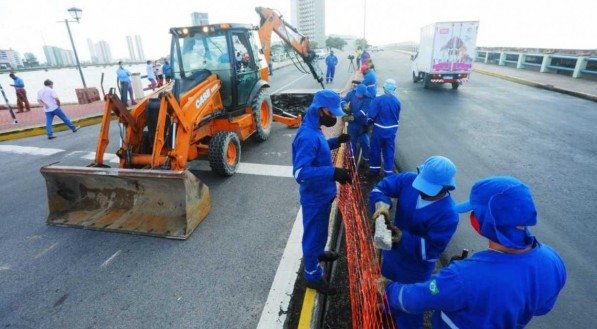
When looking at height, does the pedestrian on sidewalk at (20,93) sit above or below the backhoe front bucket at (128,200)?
above

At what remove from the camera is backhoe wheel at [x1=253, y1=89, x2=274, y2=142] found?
289 inches

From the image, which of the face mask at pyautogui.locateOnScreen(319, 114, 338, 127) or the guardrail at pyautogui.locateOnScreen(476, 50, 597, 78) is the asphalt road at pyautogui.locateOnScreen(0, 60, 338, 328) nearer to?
the face mask at pyautogui.locateOnScreen(319, 114, 338, 127)

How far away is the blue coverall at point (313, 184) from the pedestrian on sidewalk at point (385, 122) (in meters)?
2.65

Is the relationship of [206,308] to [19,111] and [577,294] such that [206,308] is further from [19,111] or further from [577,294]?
[19,111]

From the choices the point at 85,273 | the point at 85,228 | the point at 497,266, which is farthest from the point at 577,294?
the point at 85,228

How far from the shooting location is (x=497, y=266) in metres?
1.45

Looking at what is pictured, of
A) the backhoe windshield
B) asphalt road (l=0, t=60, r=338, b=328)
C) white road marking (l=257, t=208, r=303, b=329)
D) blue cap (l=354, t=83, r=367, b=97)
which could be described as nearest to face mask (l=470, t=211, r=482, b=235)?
white road marking (l=257, t=208, r=303, b=329)

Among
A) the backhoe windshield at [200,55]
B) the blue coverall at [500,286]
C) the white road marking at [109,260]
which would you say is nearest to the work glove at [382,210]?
the blue coverall at [500,286]

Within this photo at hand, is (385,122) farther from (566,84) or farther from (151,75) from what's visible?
(566,84)

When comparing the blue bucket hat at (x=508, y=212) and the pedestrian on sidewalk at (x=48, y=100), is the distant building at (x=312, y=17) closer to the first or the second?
the pedestrian on sidewalk at (x=48, y=100)

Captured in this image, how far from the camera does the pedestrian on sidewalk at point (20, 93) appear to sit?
11900mm

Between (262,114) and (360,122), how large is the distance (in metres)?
3.05

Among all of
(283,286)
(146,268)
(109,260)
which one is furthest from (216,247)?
(109,260)

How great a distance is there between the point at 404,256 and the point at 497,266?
46.1 inches
